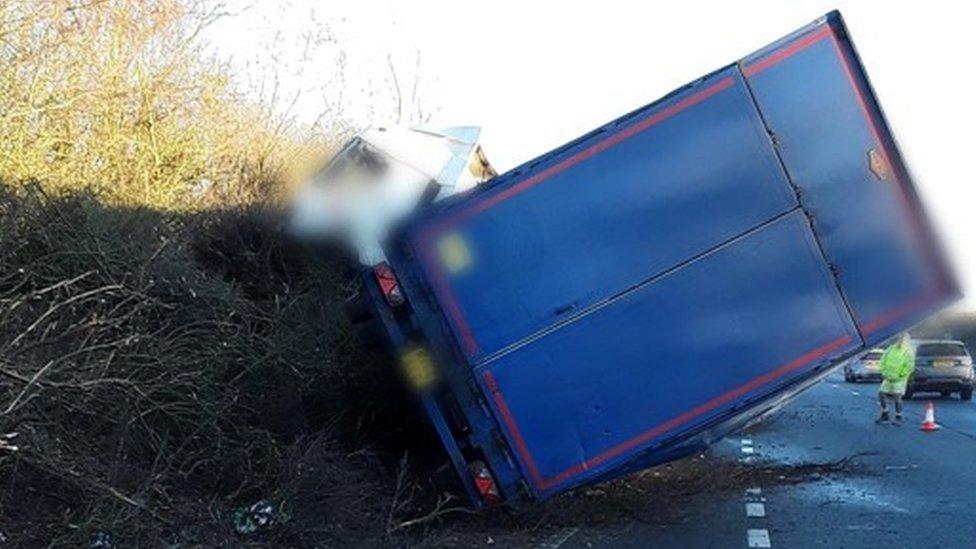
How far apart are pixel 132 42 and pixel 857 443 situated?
34.9 feet

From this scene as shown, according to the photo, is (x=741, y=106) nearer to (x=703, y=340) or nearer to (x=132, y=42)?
(x=703, y=340)

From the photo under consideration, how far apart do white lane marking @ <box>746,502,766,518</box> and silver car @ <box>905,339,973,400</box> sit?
69.0 ft

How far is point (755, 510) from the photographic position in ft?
30.9

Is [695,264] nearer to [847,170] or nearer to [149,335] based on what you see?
[847,170]

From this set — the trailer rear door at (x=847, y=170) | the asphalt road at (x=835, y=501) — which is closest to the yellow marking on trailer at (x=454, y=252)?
the trailer rear door at (x=847, y=170)

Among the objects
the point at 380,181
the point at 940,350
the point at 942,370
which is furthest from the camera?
the point at 940,350

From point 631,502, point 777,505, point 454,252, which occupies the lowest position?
point 777,505

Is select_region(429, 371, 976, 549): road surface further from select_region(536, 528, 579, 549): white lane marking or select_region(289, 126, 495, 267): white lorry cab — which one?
select_region(289, 126, 495, 267): white lorry cab

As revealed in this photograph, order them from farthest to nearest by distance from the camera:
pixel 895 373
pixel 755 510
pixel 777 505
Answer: pixel 895 373, pixel 777 505, pixel 755 510

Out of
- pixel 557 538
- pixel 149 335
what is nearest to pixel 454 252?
pixel 149 335

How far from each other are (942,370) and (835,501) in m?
21.2

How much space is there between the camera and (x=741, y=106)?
6941 mm

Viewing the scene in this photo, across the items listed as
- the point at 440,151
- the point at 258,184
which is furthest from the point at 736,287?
the point at 258,184

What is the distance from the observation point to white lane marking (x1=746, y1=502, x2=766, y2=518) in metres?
9.15
